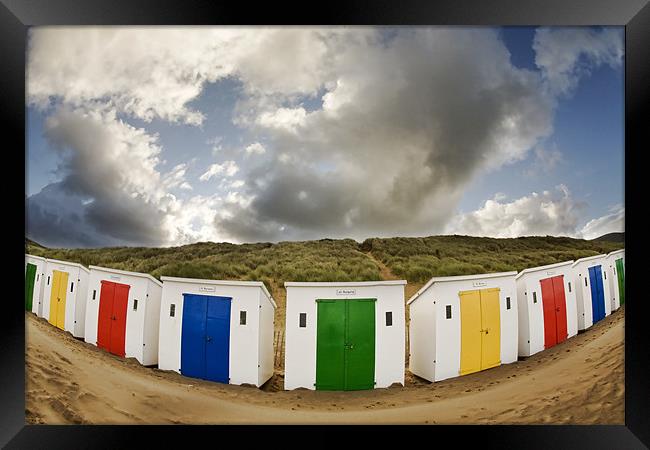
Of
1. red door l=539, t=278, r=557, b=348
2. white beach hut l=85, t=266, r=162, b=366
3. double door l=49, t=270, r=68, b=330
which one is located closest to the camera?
white beach hut l=85, t=266, r=162, b=366

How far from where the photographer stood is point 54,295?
574 cm

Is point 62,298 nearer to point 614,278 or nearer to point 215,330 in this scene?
point 215,330

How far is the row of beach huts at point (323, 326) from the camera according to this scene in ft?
14.5

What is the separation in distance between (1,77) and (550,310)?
26.2ft

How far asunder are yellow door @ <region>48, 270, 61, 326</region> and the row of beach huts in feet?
1.45

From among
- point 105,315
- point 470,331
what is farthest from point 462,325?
point 105,315

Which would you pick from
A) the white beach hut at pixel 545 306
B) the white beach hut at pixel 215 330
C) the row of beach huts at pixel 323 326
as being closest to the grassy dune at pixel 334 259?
the white beach hut at pixel 545 306

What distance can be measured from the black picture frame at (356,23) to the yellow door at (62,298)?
1561 mm

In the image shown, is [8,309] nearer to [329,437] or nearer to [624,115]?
[329,437]

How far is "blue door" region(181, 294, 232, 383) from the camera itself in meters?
4.50

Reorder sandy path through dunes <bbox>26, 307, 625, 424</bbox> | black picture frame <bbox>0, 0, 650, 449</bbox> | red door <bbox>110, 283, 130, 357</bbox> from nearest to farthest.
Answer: black picture frame <bbox>0, 0, 650, 449</bbox>
sandy path through dunes <bbox>26, 307, 625, 424</bbox>
red door <bbox>110, 283, 130, 357</bbox>

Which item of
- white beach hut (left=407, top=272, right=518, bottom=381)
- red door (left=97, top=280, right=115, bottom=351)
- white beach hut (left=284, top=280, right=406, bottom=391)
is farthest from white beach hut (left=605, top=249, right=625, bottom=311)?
red door (left=97, top=280, right=115, bottom=351)

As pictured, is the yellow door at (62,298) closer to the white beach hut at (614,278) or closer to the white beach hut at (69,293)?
the white beach hut at (69,293)

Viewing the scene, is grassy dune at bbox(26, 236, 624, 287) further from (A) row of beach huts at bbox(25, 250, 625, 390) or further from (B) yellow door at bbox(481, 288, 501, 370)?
(B) yellow door at bbox(481, 288, 501, 370)
